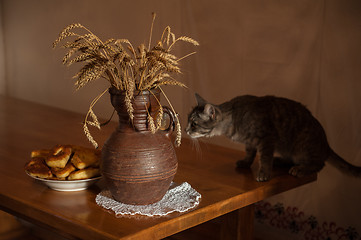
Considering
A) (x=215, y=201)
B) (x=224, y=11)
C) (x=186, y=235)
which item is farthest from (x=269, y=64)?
(x=215, y=201)

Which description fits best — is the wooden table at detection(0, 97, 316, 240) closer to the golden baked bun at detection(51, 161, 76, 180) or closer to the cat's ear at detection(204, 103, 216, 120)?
the golden baked bun at detection(51, 161, 76, 180)

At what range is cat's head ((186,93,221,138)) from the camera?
96.6 inches

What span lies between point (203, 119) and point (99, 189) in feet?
2.05

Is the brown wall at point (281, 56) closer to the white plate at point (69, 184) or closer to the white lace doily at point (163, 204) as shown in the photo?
the white lace doily at point (163, 204)

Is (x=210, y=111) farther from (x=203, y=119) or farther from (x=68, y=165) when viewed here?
(x=68, y=165)

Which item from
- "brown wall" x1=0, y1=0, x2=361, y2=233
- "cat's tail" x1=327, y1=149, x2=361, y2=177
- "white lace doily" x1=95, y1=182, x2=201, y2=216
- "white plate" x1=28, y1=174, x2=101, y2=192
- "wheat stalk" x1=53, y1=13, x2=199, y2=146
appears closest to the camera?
"wheat stalk" x1=53, y1=13, x2=199, y2=146

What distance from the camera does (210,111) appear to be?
2451 mm

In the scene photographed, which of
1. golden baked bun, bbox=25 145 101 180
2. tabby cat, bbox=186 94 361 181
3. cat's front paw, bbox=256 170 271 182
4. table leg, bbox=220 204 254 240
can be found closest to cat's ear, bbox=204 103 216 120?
tabby cat, bbox=186 94 361 181

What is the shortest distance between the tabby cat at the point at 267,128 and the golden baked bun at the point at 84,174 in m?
0.60

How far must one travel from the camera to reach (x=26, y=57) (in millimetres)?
5871

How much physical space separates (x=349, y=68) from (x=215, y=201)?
4.83ft

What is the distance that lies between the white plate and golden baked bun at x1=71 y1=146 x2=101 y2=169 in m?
0.06

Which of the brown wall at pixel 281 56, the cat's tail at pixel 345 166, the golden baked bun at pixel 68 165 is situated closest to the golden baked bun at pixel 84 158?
the golden baked bun at pixel 68 165

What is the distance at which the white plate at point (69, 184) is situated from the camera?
2.02 meters
